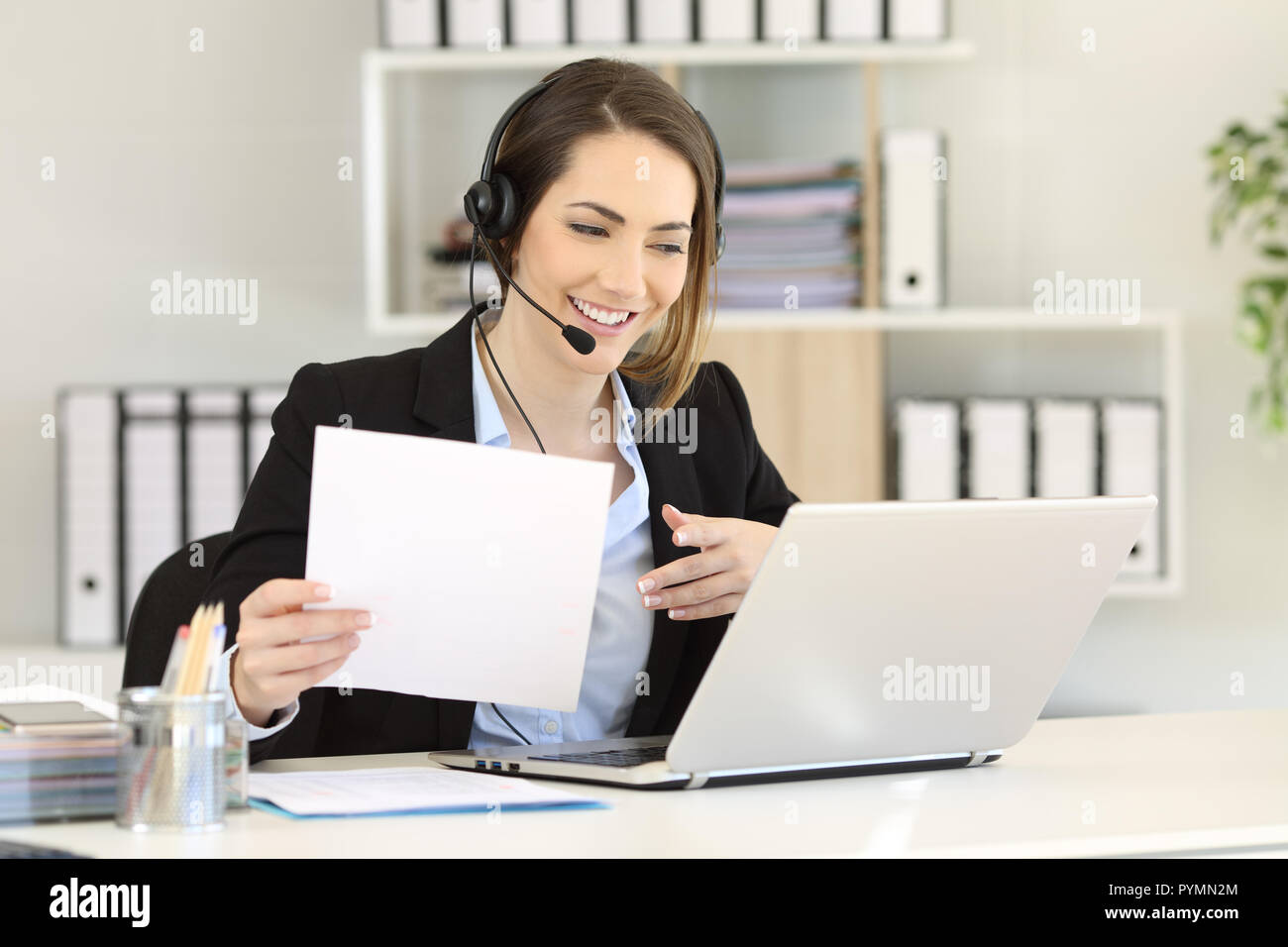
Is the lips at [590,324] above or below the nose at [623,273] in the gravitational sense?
below

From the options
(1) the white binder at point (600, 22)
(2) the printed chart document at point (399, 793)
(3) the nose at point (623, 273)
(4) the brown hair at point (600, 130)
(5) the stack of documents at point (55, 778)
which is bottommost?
(2) the printed chart document at point (399, 793)

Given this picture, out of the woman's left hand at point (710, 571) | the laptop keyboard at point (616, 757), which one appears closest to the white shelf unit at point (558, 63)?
the woman's left hand at point (710, 571)

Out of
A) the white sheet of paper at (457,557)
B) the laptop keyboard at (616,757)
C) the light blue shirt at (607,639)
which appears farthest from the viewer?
the light blue shirt at (607,639)

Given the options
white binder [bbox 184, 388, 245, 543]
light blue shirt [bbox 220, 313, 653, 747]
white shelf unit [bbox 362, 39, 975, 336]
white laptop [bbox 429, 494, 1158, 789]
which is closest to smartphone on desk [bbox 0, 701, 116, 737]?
white laptop [bbox 429, 494, 1158, 789]

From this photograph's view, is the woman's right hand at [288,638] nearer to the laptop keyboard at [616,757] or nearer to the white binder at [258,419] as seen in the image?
the laptop keyboard at [616,757]

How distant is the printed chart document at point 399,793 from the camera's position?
860 millimetres

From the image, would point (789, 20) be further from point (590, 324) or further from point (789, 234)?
point (590, 324)

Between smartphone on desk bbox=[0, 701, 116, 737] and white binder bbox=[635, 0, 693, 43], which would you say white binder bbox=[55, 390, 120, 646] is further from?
smartphone on desk bbox=[0, 701, 116, 737]

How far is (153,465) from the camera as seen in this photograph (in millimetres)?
2146

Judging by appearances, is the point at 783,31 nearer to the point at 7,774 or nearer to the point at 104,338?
the point at 104,338

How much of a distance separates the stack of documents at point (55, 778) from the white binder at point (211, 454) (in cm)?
133

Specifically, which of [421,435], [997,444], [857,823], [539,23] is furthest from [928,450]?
[857,823]

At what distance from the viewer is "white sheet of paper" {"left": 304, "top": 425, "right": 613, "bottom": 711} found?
2.90 ft
